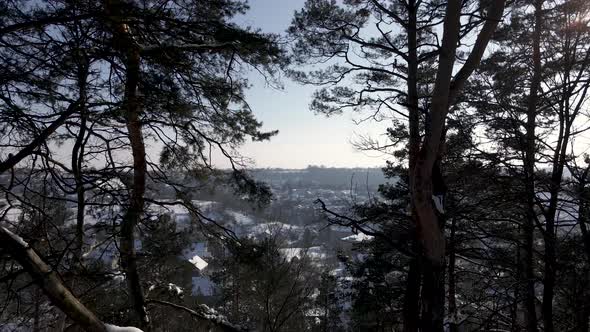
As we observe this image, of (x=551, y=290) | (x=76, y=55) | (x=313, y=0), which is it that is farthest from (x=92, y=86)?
(x=551, y=290)

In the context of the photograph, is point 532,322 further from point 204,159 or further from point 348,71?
point 204,159

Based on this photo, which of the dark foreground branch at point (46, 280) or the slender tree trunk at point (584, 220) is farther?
the slender tree trunk at point (584, 220)

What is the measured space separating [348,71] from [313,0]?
1.29 meters

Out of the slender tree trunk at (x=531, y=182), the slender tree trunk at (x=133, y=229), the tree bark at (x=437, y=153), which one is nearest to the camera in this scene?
the tree bark at (x=437, y=153)

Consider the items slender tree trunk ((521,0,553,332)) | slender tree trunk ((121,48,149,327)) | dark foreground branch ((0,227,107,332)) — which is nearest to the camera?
dark foreground branch ((0,227,107,332))

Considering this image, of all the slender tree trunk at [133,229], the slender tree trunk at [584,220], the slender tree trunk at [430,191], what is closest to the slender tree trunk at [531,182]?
the slender tree trunk at [584,220]

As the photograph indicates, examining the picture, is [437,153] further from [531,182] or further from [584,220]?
[531,182]

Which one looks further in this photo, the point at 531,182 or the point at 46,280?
the point at 531,182

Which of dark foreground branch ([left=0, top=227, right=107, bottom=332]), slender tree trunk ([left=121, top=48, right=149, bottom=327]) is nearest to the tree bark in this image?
dark foreground branch ([left=0, top=227, right=107, bottom=332])

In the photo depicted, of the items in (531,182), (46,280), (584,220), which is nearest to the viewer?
(46,280)

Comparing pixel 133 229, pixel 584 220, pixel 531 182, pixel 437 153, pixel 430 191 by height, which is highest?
pixel 437 153

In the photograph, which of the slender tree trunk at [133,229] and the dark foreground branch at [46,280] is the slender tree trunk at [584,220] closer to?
the dark foreground branch at [46,280]

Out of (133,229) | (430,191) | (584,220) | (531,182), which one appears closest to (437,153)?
(430,191)

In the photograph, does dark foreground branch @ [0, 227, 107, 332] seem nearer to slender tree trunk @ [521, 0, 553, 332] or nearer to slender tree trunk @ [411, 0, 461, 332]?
slender tree trunk @ [411, 0, 461, 332]
